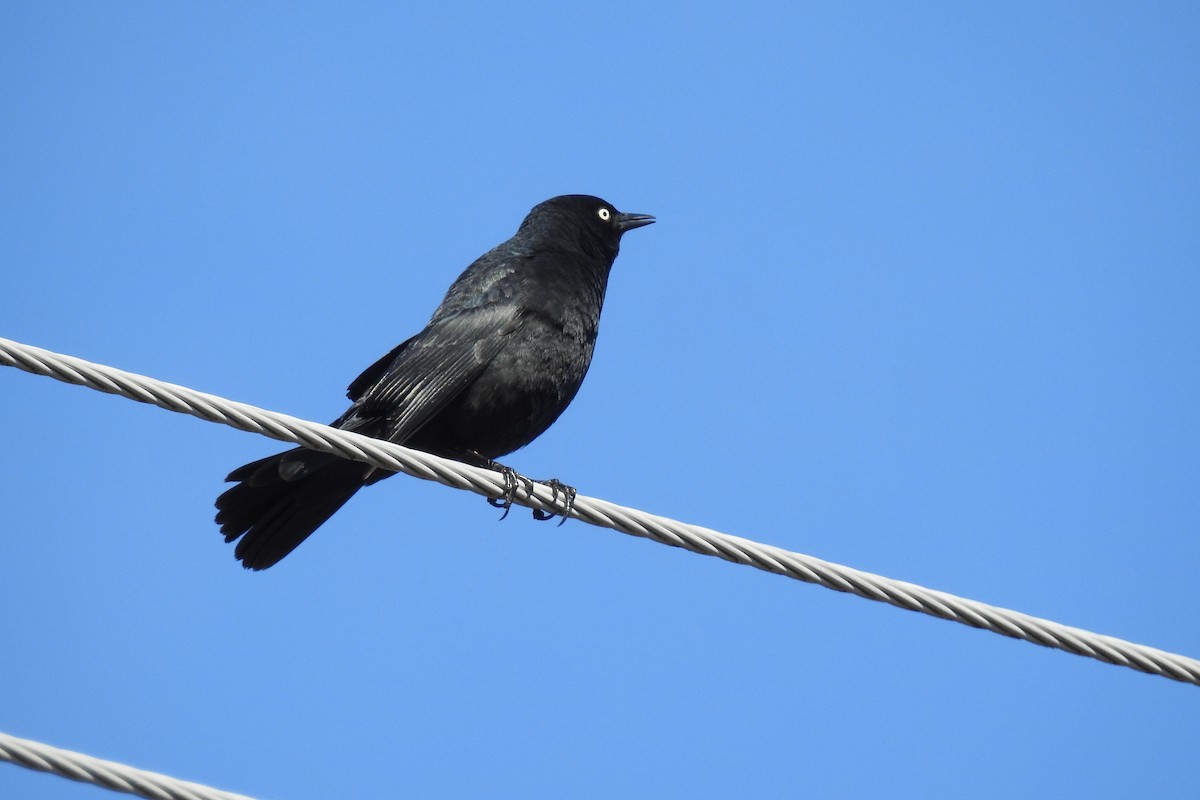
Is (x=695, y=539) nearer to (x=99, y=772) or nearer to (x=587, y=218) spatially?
(x=99, y=772)

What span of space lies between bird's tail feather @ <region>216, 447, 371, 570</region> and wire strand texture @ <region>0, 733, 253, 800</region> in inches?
124

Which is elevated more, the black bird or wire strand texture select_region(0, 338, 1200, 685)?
the black bird

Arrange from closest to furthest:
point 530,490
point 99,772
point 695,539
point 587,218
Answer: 1. point 99,772
2. point 695,539
3. point 530,490
4. point 587,218

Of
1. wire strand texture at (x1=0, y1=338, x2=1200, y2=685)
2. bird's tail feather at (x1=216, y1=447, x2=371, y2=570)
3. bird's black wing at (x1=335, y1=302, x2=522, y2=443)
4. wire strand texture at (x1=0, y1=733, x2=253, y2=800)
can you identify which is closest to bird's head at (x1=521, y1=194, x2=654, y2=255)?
bird's black wing at (x1=335, y1=302, x2=522, y2=443)

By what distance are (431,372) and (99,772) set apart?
3.70 m

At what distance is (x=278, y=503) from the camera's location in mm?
6078

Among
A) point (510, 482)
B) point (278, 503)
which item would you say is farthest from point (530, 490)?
point (278, 503)

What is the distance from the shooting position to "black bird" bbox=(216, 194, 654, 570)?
6.04m

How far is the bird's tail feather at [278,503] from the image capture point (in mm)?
5898

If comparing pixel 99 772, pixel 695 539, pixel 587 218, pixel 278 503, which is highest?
pixel 587 218

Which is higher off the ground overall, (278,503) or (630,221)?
(630,221)

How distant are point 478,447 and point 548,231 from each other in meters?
1.72

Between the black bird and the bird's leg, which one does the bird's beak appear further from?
the bird's leg

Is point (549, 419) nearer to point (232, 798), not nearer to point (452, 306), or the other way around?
point (452, 306)
